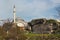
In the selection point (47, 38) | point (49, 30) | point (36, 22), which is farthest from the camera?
point (36, 22)

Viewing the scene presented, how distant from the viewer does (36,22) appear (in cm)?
2991

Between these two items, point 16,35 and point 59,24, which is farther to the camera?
point 59,24

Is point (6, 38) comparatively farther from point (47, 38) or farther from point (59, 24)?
point (59, 24)

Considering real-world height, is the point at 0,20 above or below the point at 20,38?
above

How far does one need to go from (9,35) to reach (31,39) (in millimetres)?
2293

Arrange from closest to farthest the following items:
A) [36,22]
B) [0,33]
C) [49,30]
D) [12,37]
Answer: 1. [12,37]
2. [0,33]
3. [49,30]
4. [36,22]

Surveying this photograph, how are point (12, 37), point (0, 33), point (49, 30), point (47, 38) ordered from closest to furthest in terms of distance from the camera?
1. point (12, 37)
2. point (0, 33)
3. point (47, 38)
4. point (49, 30)

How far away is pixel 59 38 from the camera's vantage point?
59.3ft

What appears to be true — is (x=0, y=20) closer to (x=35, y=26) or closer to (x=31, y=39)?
(x=31, y=39)

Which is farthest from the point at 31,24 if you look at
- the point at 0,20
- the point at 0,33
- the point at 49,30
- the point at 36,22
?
the point at 0,33

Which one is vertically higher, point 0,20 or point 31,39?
point 0,20

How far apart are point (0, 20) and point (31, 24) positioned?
38.0 ft

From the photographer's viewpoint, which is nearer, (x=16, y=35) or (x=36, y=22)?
(x=16, y=35)

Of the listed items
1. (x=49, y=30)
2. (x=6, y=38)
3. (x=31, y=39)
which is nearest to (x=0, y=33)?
(x=6, y=38)
